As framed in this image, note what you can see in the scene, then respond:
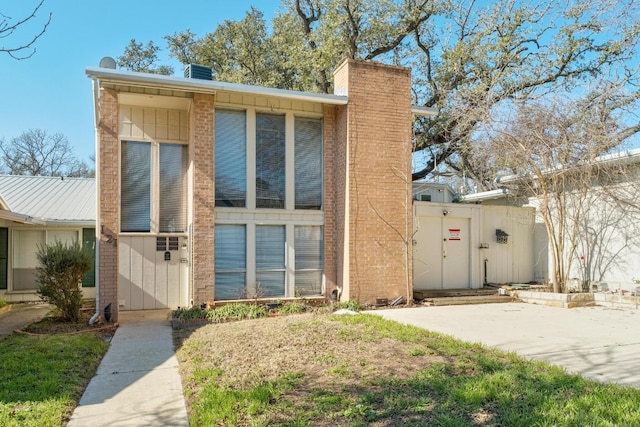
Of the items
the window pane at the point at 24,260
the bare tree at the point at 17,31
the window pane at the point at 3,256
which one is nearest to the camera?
the bare tree at the point at 17,31

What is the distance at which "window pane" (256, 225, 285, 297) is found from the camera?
9.61m

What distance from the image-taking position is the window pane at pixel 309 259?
9.91 metres

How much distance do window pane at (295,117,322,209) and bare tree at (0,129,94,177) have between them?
3226 centimetres

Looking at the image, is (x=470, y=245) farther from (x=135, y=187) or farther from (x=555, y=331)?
(x=135, y=187)

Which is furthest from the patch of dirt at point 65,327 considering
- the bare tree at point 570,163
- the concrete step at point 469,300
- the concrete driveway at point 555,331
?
the bare tree at point 570,163

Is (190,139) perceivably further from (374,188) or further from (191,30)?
(191,30)

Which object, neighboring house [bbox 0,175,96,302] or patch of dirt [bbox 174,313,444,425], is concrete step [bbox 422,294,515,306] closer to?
patch of dirt [bbox 174,313,444,425]

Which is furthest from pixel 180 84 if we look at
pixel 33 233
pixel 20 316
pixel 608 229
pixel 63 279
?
pixel 608 229

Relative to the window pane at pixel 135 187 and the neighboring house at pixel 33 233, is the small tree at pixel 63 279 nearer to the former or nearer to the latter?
the window pane at pixel 135 187

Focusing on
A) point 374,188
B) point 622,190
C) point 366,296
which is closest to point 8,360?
Result: point 366,296

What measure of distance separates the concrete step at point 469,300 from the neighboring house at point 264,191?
67 centimetres

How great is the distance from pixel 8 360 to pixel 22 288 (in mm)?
8372

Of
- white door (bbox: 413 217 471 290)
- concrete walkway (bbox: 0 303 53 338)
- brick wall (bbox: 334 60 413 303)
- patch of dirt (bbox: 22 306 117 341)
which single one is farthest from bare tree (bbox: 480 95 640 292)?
concrete walkway (bbox: 0 303 53 338)

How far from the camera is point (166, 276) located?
986 centimetres
